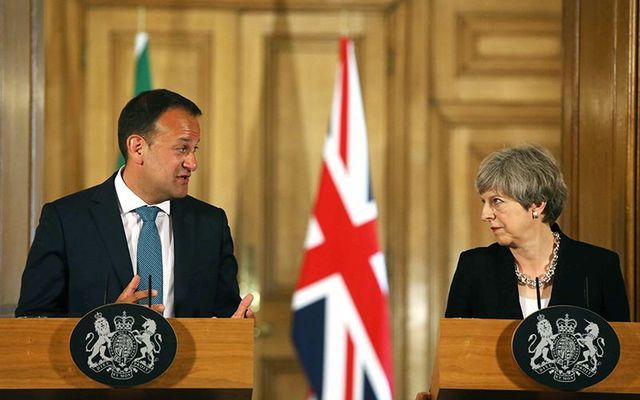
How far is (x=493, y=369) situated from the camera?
9.16 feet

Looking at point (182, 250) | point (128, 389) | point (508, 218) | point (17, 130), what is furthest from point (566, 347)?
point (17, 130)

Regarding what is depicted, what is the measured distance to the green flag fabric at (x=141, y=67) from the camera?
5.50m

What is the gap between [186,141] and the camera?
138 inches

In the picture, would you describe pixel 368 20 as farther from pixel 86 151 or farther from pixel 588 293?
pixel 588 293

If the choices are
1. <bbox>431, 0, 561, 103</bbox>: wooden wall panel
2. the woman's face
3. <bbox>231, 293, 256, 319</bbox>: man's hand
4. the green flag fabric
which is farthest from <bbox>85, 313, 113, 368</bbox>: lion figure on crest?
<bbox>431, 0, 561, 103</bbox>: wooden wall panel

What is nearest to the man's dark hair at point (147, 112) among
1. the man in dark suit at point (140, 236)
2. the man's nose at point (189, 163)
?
the man in dark suit at point (140, 236)

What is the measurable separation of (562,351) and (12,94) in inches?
88.6

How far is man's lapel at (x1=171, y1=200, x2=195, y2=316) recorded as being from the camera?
3381 millimetres

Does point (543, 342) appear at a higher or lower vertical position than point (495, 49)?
lower

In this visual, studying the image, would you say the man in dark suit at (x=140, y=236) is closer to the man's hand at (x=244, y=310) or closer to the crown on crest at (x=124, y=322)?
the man's hand at (x=244, y=310)

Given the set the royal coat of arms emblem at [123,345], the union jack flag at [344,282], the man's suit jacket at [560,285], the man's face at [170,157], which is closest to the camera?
the royal coat of arms emblem at [123,345]

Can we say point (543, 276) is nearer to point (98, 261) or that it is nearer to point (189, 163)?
point (189, 163)

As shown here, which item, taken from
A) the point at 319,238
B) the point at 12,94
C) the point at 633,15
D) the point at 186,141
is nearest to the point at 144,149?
the point at 186,141

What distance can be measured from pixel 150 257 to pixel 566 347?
1.21 meters
